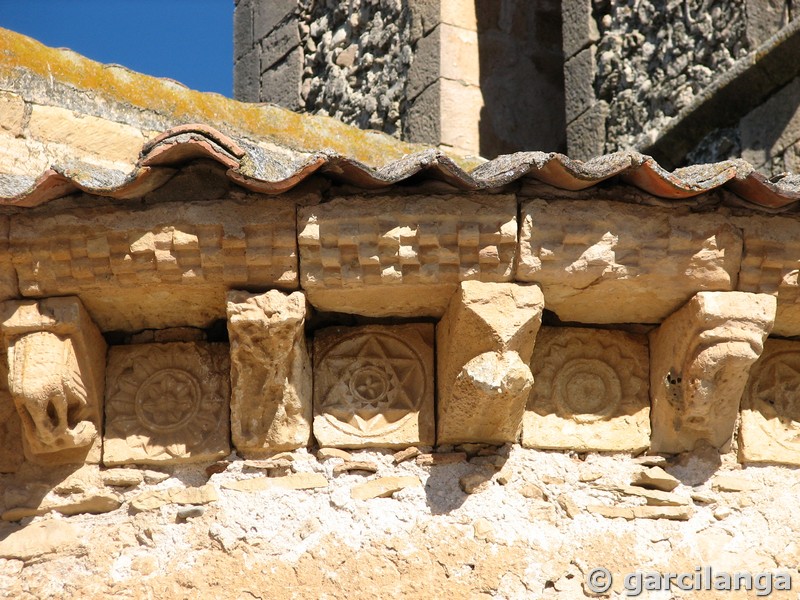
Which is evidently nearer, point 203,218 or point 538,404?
point 203,218

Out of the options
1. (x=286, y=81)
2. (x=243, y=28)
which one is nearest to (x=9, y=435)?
(x=286, y=81)

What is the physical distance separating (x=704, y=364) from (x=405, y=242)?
1009mm

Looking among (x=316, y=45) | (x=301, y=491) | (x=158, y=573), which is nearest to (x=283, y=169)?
(x=301, y=491)

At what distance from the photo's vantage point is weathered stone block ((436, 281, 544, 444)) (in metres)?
4.23

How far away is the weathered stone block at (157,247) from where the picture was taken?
422 cm

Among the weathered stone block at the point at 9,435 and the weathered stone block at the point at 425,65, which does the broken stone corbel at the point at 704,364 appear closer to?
the weathered stone block at the point at 9,435

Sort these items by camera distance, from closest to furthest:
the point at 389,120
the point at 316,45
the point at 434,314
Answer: the point at 434,314 < the point at 389,120 < the point at 316,45

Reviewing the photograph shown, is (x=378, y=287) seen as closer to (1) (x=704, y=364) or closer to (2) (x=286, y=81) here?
(1) (x=704, y=364)

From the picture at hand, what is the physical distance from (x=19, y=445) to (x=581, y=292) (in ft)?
6.15

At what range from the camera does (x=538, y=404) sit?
455 centimetres

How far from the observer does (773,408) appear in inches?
182

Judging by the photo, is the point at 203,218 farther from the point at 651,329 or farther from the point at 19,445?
the point at 651,329

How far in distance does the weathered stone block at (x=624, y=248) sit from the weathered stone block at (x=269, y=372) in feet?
2.44

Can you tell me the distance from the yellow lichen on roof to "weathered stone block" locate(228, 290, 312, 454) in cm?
89
